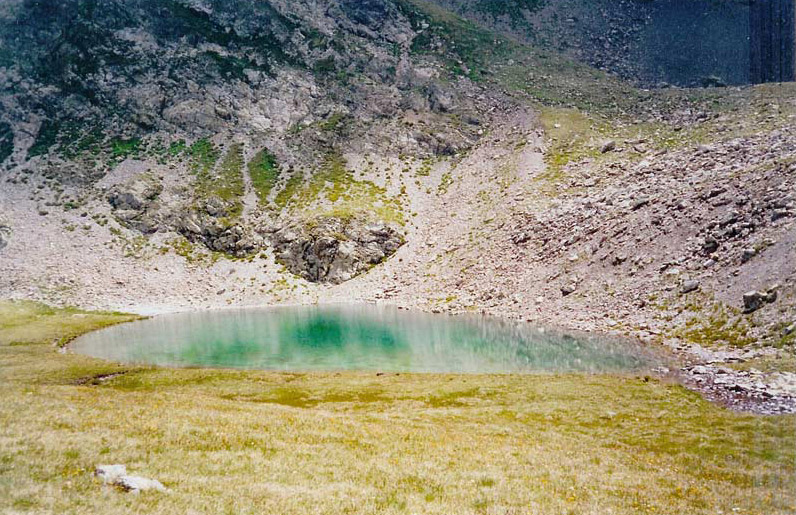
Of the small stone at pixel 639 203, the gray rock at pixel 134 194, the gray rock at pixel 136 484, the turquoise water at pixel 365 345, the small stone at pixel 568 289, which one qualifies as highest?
the gray rock at pixel 134 194

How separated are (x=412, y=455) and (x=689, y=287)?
1817 inches

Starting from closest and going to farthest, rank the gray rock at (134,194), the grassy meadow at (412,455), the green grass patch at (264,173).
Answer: the grassy meadow at (412,455) → the gray rock at (134,194) → the green grass patch at (264,173)

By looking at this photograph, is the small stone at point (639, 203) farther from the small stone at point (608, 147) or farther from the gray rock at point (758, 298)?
the small stone at point (608, 147)

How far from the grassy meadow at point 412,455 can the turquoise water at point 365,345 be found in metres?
10.8

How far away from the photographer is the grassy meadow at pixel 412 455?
569 inches

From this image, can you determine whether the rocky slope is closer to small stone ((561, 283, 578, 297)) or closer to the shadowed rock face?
the shadowed rock face

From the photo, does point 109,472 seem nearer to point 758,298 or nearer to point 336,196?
point 758,298

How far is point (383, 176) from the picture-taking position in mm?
122812

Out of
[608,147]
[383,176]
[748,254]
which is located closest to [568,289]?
[748,254]

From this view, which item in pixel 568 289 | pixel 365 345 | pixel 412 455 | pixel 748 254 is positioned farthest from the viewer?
pixel 568 289

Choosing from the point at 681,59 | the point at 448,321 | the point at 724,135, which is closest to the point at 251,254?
the point at 448,321

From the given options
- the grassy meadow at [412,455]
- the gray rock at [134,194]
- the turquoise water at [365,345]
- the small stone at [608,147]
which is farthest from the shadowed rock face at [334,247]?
the grassy meadow at [412,455]

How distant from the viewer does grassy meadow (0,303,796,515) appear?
14.5 meters

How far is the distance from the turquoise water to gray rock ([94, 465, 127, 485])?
36361mm
